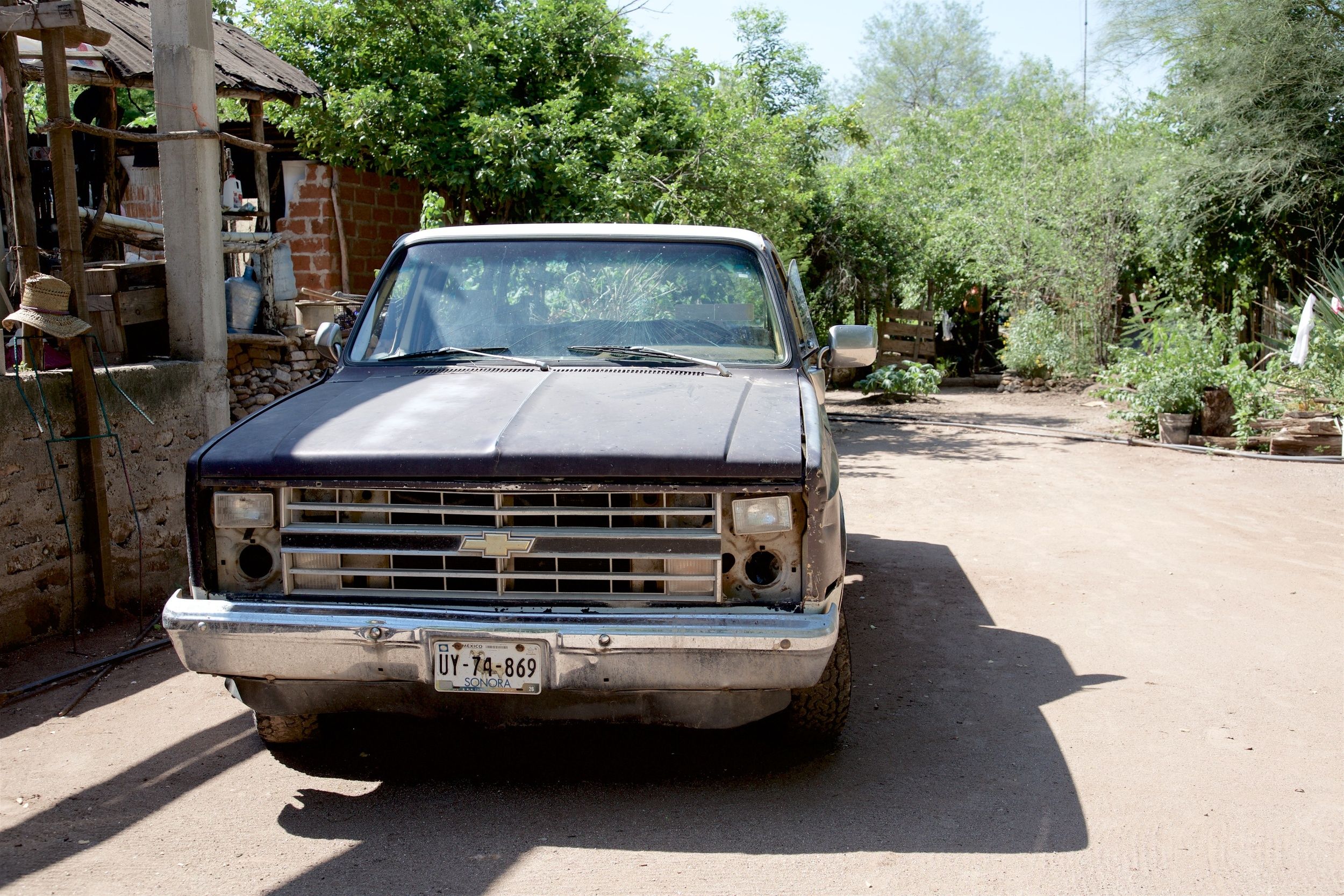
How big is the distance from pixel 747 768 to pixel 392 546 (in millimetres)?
1477

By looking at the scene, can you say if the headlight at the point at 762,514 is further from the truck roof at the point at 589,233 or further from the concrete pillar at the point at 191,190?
→ the concrete pillar at the point at 191,190

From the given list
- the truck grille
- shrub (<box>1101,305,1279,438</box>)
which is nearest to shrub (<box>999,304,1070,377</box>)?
shrub (<box>1101,305,1279,438</box>)

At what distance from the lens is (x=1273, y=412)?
11.7 meters

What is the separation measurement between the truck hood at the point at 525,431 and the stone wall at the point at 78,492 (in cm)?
205

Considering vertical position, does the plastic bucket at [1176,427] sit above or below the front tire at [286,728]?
above

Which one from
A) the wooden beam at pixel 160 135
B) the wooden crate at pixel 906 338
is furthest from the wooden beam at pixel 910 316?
the wooden beam at pixel 160 135

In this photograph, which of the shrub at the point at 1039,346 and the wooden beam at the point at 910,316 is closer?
the shrub at the point at 1039,346

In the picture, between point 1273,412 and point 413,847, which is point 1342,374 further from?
point 413,847

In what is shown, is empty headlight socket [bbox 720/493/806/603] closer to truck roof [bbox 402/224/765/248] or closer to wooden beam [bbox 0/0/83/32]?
truck roof [bbox 402/224/765/248]

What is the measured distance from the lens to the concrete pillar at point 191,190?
6.32 meters

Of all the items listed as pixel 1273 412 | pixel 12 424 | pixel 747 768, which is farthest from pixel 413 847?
pixel 1273 412

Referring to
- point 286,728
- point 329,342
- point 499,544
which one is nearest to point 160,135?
point 329,342

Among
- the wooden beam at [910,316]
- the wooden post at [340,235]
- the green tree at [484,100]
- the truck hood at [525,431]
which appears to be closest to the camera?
the truck hood at [525,431]

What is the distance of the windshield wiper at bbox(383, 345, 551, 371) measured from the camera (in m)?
4.30
